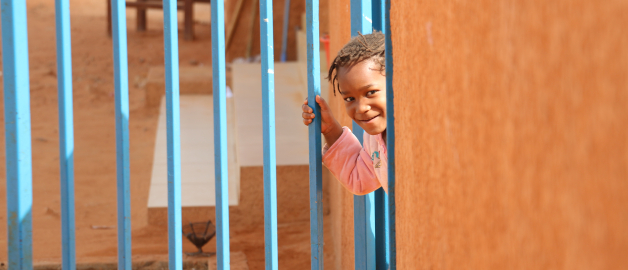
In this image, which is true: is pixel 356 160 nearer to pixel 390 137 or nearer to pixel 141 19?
pixel 390 137

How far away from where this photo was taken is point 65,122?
1537 mm

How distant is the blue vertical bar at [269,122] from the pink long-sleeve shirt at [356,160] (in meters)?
0.21

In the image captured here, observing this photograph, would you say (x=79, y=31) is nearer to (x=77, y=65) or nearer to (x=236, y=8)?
(x=77, y=65)

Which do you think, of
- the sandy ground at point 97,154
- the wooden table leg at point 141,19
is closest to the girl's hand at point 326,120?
the sandy ground at point 97,154

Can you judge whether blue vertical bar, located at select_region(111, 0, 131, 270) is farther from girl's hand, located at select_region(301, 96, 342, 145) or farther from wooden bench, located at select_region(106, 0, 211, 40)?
wooden bench, located at select_region(106, 0, 211, 40)

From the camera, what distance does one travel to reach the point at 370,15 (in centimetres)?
154

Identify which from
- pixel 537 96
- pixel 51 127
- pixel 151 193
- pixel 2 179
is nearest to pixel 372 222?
pixel 537 96

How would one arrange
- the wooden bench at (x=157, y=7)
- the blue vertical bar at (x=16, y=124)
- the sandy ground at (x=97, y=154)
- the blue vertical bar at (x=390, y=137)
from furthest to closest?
1. the wooden bench at (x=157, y=7)
2. the sandy ground at (x=97, y=154)
3. the blue vertical bar at (x=16, y=124)
4. the blue vertical bar at (x=390, y=137)

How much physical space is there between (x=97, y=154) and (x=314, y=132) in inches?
160

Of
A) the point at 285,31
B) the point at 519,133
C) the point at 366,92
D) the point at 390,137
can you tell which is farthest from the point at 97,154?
the point at 519,133

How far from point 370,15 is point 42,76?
663 cm

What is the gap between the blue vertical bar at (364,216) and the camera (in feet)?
5.02

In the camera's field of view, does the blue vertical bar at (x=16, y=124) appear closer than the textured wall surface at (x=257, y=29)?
Yes

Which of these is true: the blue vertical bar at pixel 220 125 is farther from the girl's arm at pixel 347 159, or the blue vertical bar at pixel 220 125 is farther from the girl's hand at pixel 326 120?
the girl's arm at pixel 347 159
